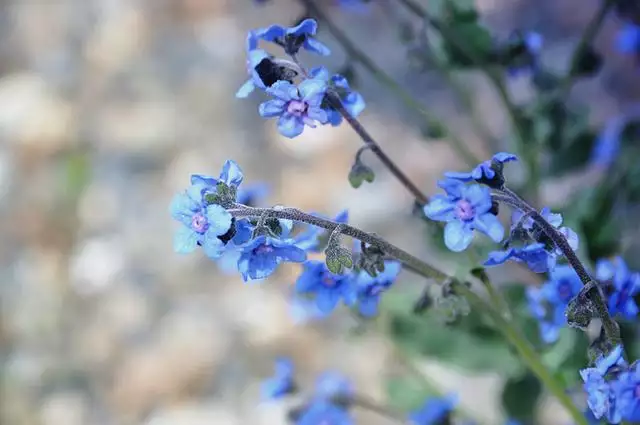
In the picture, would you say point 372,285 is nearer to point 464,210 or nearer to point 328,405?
point 464,210

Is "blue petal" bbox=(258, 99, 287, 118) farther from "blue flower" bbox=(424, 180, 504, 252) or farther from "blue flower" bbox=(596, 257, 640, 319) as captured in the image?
"blue flower" bbox=(596, 257, 640, 319)

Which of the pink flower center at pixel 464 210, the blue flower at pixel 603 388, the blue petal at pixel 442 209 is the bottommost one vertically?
the blue flower at pixel 603 388

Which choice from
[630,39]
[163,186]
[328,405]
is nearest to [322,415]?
[328,405]

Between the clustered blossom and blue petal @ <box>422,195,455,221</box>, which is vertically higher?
blue petal @ <box>422,195,455,221</box>

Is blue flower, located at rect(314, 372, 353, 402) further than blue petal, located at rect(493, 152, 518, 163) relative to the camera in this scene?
Yes

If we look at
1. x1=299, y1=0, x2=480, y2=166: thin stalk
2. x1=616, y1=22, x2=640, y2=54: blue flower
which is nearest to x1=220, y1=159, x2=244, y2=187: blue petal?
x1=299, y1=0, x2=480, y2=166: thin stalk

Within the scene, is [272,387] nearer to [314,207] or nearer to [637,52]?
[637,52]

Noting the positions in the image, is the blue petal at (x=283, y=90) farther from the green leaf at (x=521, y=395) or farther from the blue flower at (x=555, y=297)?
the green leaf at (x=521, y=395)

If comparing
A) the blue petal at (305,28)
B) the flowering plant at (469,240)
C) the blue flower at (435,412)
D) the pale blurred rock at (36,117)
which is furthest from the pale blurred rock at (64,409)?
the blue petal at (305,28)
